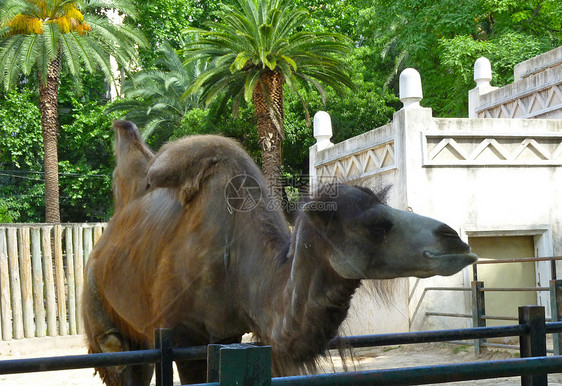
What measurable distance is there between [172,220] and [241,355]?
2.28 m

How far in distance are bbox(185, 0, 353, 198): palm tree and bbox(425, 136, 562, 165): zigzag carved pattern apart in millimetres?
7903

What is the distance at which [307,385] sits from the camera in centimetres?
168

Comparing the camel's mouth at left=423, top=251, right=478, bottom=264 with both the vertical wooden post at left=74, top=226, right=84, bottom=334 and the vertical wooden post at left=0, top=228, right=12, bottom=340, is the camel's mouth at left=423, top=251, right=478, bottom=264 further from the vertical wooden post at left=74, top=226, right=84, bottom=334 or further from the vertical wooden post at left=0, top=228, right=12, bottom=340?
the vertical wooden post at left=74, top=226, right=84, bottom=334

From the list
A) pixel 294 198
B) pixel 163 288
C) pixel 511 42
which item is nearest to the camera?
pixel 294 198

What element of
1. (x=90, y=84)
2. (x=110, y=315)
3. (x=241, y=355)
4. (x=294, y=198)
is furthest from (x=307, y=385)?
(x=90, y=84)

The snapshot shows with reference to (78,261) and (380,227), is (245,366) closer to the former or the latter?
(380,227)

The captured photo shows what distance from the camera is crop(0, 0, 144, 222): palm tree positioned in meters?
24.1

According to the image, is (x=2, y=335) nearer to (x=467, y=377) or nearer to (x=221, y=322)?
(x=221, y=322)

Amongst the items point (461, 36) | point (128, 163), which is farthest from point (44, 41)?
point (128, 163)

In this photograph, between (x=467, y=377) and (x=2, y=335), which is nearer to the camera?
(x=467, y=377)

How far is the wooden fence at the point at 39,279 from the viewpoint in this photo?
1265 cm

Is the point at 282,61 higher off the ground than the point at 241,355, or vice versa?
the point at 282,61

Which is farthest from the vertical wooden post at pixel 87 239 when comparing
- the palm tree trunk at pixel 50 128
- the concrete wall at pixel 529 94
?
the palm tree trunk at pixel 50 128

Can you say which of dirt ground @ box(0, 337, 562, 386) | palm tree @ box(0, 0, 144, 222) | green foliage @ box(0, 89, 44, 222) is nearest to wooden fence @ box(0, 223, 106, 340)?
dirt ground @ box(0, 337, 562, 386)
